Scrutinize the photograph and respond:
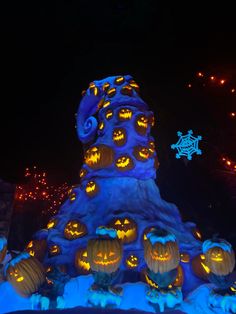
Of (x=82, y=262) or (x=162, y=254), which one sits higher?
(x=162, y=254)

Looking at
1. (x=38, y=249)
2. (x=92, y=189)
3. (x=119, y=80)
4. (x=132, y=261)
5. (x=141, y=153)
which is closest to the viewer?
(x=132, y=261)

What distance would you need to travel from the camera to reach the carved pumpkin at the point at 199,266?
19.5 feet

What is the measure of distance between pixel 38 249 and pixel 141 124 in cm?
374

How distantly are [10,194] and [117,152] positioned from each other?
702 centimetres

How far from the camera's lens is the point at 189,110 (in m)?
11.9

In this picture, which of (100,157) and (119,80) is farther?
(119,80)

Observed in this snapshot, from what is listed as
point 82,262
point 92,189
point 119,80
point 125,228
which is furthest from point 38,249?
point 119,80

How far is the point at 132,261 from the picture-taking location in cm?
595

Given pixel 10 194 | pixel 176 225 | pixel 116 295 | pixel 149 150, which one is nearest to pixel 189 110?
pixel 149 150

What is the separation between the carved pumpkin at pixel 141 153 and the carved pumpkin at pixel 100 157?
57 centimetres

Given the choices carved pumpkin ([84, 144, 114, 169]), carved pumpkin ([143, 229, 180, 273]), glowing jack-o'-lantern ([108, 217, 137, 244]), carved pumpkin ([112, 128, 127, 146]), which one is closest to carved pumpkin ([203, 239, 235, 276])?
Answer: carved pumpkin ([143, 229, 180, 273])

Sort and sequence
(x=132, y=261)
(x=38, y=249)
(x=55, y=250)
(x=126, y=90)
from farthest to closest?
(x=126, y=90)
(x=38, y=249)
(x=55, y=250)
(x=132, y=261)

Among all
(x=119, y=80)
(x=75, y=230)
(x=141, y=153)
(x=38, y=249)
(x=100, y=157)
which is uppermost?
(x=119, y=80)

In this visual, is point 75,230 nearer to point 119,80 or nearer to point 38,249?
point 38,249
